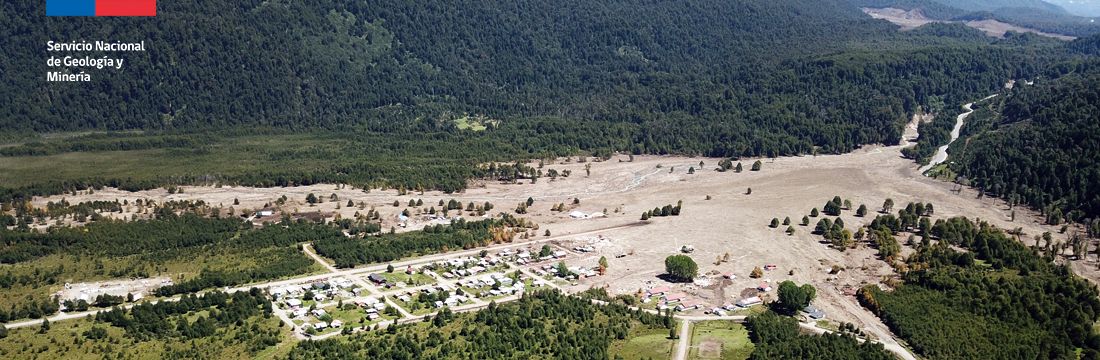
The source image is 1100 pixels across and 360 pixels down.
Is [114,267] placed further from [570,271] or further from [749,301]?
[749,301]

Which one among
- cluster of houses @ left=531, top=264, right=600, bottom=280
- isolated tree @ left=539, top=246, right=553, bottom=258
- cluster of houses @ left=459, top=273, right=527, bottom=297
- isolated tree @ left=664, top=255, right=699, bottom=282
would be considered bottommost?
cluster of houses @ left=459, top=273, right=527, bottom=297

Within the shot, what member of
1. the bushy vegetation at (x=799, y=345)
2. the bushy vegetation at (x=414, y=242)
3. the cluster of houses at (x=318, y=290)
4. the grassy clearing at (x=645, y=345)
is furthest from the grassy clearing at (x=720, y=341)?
the bushy vegetation at (x=414, y=242)

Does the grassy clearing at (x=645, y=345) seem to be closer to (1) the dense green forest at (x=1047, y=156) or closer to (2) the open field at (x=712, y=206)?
(2) the open field at (x=712, y=206)

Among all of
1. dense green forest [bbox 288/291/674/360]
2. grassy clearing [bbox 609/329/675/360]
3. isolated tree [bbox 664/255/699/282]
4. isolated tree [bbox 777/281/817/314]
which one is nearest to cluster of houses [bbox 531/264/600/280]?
isolated tree [bbox 664/255/699/282]

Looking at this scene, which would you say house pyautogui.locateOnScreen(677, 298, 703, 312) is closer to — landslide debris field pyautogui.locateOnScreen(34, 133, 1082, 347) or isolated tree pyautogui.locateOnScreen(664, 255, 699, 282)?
landslide debris field pyautogui.locateOnScreen(34, 133, 1082, 347)

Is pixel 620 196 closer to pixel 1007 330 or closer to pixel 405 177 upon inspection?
pixel 405 177
